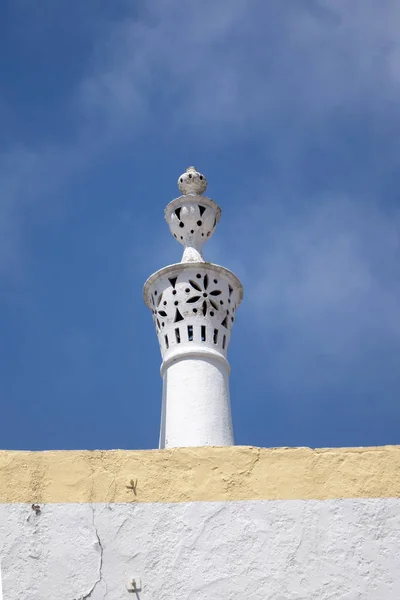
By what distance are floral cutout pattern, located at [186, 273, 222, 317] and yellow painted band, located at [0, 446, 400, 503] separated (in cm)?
683

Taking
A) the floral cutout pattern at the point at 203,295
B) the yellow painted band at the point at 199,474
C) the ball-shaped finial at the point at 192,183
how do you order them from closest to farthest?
the yellow painted band at the point at 199,474
the floral cutout pattern at the point at 203,295
the ball-shaped finial at the point at 192,183

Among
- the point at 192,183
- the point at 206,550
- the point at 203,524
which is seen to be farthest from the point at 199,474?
the point at 192,183

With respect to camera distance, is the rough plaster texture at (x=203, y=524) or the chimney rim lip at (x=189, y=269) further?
the chimney rim lip at (x=189, y=269)

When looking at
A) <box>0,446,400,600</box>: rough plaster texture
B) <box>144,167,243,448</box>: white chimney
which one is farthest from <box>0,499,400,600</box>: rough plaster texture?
<box>144,167,243,448</box>: white chimney

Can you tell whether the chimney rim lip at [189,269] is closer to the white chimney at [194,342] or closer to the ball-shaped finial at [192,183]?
the white chimney at [194,342]

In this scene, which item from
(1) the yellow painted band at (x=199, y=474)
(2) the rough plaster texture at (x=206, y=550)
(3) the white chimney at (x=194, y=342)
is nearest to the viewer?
(2) the rough plaster texture at (x=206, y=550)

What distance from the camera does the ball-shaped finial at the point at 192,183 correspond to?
48.6ft

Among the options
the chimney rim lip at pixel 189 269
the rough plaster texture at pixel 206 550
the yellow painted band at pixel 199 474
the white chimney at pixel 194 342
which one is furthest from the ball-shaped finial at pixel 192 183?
the rough plaster texture at pixel 206 550

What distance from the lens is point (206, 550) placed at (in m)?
5.99

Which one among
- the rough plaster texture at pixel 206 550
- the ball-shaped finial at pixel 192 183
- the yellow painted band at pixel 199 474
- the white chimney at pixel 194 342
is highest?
the ball-shaped finial at pixel 192 183

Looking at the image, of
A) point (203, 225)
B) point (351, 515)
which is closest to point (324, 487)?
point (351, 515)

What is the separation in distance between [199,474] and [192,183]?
915cm

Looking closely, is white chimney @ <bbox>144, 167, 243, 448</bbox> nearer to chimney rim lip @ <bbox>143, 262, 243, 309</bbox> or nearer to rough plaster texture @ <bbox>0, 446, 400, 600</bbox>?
chimney rim lip @ <bbox>143, 262, 243, 309</bbox>

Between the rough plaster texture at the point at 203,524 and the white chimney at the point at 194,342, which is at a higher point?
the white chimney at the point at 194,342
